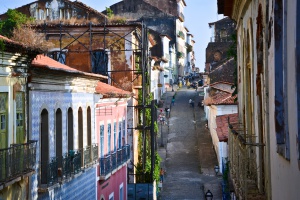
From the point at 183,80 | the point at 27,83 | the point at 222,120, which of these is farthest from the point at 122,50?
the point at 183,80

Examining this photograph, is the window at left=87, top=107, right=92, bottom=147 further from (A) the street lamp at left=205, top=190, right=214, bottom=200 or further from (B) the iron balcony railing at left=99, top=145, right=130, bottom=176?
(A) the street lamp at left=205, top=190, right=214, bottom=200

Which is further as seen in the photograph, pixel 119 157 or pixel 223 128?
pixel 223 128

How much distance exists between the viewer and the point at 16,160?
11.8 m

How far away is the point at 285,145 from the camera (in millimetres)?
5793

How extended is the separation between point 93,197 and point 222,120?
1147 centimetres

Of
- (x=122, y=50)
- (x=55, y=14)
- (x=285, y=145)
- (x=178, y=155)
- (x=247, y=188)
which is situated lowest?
(x=178, y=155)

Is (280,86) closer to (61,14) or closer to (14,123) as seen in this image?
(14,123)

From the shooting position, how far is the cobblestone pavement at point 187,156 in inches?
1314

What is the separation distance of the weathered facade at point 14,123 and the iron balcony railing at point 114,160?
29.1 feet

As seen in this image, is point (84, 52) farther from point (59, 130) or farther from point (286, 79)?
point (286, 79)

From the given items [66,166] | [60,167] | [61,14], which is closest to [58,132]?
[66,166]

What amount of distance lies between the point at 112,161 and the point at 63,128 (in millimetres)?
6449

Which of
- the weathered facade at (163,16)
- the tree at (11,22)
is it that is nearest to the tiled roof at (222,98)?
the tree at (11,22)

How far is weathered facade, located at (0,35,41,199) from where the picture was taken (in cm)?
1149
